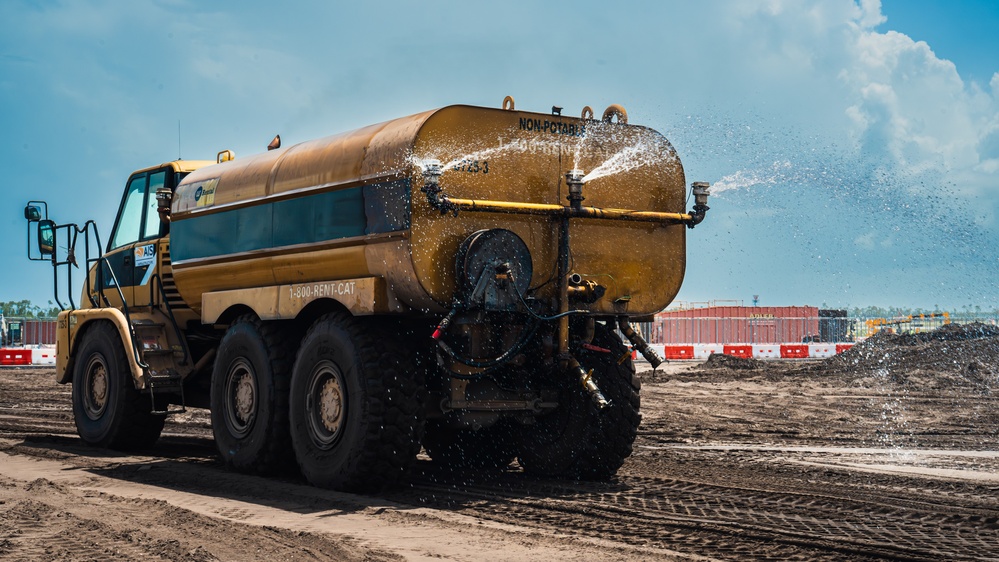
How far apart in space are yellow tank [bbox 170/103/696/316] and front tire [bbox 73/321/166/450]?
2254mm

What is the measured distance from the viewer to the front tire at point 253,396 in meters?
10.0

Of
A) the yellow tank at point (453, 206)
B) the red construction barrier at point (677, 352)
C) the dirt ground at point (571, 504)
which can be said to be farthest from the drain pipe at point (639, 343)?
the red construction barrier at point (677, 352)

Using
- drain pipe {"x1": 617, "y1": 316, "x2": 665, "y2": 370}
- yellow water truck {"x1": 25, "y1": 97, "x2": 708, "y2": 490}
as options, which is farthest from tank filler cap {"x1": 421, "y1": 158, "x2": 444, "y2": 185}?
drain pipe {"x1": 617, "y1": 316, "x2": 665, "y2": 370}

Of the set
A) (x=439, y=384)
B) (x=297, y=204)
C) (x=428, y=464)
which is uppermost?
(x=297, y=204)

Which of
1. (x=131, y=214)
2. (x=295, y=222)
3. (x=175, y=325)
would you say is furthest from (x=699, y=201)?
(x=131, y=214)

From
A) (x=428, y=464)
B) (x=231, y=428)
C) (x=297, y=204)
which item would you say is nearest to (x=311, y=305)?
(x=297, y=204)

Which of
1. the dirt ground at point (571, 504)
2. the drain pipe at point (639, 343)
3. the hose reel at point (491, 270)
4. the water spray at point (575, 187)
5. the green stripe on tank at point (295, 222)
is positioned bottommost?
the dirt ground at point (571, 504)

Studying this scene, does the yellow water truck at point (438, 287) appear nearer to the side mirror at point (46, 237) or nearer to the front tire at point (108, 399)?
the front tire at point (108, 399)

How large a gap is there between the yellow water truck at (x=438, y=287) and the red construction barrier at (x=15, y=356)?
24.5m

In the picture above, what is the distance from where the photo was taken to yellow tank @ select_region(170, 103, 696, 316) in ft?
28.8

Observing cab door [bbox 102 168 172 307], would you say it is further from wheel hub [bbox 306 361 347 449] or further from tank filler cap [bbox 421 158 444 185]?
tank filler cap [bbox 421 158 444 185]

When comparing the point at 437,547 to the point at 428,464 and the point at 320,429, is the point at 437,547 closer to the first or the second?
the point at 320,429

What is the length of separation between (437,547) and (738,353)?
30286 millimetres

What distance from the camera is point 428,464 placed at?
11.5m
